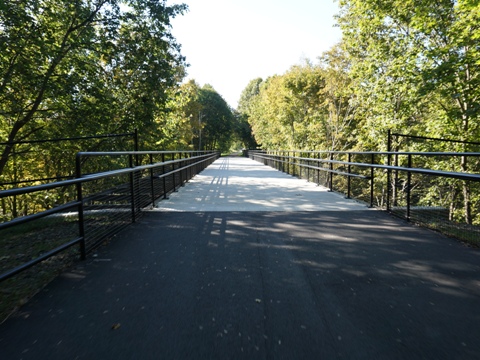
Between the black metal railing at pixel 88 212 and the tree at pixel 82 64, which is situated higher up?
the tree at pixel 82 64

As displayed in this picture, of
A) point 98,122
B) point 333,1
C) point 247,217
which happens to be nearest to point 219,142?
point 333,1

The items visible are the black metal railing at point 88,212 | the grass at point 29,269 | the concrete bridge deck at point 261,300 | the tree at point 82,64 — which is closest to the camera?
the concrete bridge deck at point 261,300

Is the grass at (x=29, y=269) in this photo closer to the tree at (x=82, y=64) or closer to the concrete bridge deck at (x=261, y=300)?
the concrete bridge deck at (x=261, y=300)

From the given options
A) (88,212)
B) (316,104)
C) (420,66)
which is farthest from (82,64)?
(316,104)

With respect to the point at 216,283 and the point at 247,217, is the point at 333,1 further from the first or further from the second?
the point at 216,283

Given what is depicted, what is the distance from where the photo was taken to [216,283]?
7.84 ft

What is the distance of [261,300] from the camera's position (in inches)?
83.3

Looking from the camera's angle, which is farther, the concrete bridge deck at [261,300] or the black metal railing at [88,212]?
the black metal railing at [88,212]

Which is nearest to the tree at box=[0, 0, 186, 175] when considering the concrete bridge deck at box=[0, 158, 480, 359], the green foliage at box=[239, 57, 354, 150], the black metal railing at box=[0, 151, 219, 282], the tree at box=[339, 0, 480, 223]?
the black metal railing at box=[0, 151, 219, 282]

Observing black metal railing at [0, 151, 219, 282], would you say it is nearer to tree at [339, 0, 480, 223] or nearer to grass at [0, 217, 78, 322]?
grass at [0, 217, 78, 322]

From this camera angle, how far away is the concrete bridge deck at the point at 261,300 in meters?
1.63

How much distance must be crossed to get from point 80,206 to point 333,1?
626 inches

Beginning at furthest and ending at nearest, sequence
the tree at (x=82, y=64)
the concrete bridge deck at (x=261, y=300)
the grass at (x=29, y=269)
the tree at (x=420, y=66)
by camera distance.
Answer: the tree at (x=420, y=66) < the tree at (x=82, y=64) < the grass at (x=29, y=269) < the concrete bridge deck at (x=261, y=300)

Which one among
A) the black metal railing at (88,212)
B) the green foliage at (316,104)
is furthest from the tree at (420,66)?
the black metal railing at (88,212)
